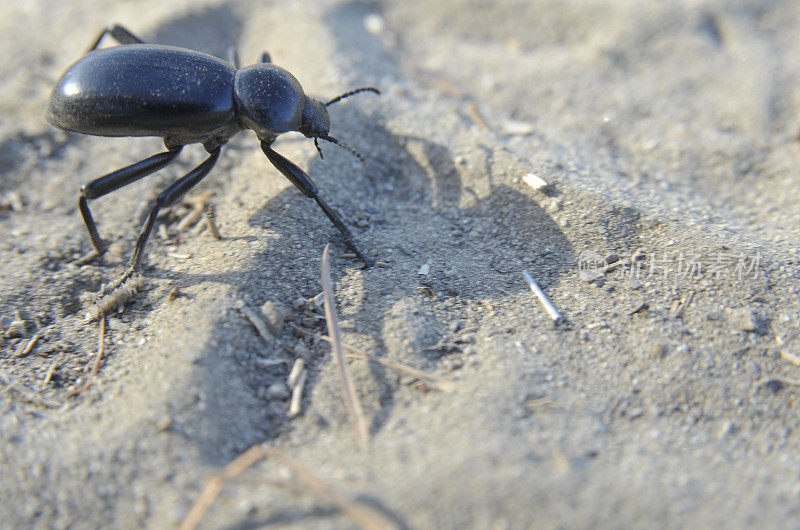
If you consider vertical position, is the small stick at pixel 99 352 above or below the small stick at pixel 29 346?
below

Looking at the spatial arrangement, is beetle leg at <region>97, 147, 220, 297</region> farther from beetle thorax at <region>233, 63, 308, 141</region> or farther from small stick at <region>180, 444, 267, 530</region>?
small stick at <region>180, 444, 267, 530</region>

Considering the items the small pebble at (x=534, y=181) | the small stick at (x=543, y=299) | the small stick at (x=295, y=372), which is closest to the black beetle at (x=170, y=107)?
the small stick at (x=295, y=372)

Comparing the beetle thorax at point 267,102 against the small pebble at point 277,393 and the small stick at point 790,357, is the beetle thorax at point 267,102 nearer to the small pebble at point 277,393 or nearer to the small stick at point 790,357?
the small pebble at point 277,393

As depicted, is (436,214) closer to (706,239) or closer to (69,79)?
(706,239)

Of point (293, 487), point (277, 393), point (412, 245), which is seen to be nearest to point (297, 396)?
point (277, 393)

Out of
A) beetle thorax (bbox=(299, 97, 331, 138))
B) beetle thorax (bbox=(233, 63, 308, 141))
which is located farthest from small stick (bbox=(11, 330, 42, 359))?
beetle thorax (bbox=(299, 97, 331, 138))

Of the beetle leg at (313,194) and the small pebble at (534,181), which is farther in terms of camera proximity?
the small pebble at (534,181)
